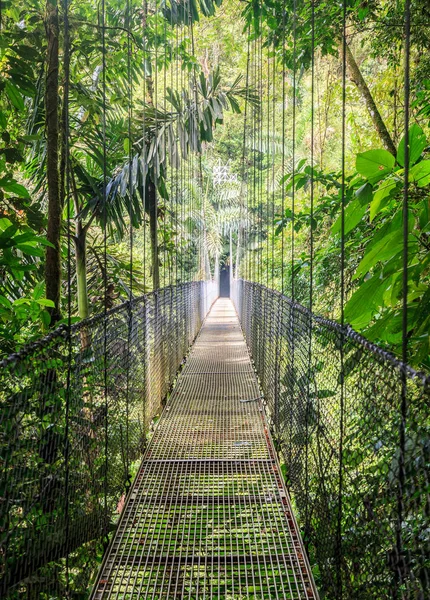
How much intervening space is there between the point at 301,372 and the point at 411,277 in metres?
0.96

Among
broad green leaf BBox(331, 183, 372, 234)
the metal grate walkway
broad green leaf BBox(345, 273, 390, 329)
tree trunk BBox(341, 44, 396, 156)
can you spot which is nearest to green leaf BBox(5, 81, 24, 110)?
broad green leaf BBox(331, 183, 372, 234)

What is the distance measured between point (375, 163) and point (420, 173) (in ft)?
0.42

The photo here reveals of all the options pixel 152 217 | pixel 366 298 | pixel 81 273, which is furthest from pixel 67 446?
pixel 152 217

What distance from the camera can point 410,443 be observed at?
0.82 meters

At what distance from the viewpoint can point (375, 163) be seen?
106 centimetres

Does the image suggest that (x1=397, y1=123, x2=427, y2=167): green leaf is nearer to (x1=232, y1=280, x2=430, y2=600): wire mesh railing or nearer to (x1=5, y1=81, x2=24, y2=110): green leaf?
(x1=232, y1=280, x2=430, y2=600): wire mesh railing

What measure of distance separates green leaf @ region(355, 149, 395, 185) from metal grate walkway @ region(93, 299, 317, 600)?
42.5 inches

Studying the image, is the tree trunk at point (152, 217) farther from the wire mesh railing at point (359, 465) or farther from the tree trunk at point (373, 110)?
the wire mesh railing at point (359, 465)

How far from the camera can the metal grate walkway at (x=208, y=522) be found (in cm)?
153

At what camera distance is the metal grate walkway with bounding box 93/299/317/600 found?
1.53m

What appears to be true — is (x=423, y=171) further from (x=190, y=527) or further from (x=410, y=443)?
(x=190, y=527)

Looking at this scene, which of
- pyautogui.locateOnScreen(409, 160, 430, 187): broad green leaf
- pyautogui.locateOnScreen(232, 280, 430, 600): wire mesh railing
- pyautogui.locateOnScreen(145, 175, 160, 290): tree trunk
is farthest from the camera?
pyautogui.locateOnScreen(145, 175, 160, 290): tree trunk

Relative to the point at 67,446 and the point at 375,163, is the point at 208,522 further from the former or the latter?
the point at 375,163

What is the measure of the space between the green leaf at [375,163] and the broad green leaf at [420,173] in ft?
0.18
